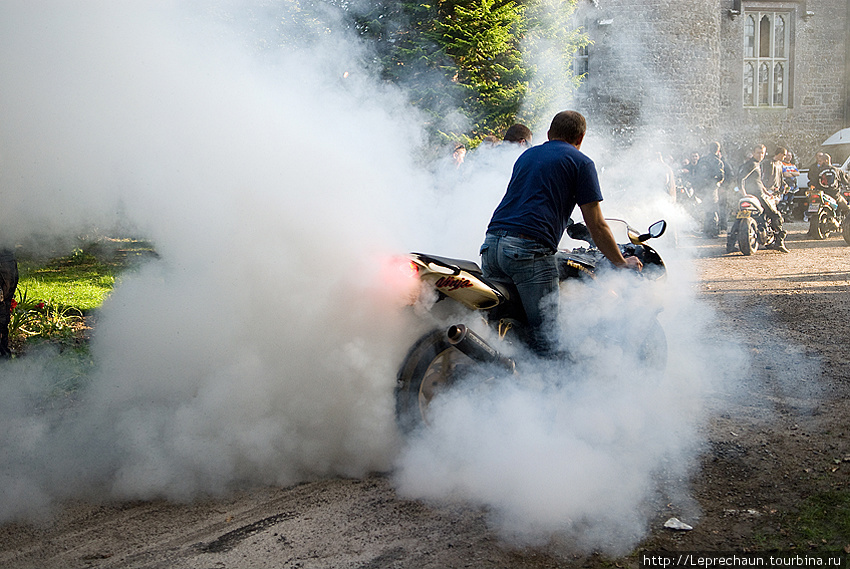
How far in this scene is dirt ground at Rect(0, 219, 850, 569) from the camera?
2.95 metres

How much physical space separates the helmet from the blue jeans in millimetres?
13464

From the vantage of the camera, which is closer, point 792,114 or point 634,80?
point 634,80

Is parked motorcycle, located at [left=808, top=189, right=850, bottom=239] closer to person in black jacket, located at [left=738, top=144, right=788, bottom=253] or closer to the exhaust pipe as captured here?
person in black jacket, located at [left=738, top=144, right=788, bottom=253]

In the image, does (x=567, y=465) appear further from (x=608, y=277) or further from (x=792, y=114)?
(x=792, y=114)

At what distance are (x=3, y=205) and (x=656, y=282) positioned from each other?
12.2 ft

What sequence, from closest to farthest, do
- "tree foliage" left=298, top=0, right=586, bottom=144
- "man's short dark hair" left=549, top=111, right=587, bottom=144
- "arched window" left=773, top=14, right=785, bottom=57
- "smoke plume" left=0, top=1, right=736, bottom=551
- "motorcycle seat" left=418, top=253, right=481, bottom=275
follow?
"smoke plume" left=0, top=1, right=736, bottom=551, "motorcycle seat" left=418, top=253, right=481, bottom=275, "man's short dark hair" left=549, top=111, right=587, bottom=144, "tree foliage" left=298, top=0, right=586, bottom=144, "arched window" left=773, top=14, right=785, bottom=57

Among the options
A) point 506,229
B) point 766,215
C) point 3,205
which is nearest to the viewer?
point 3,205

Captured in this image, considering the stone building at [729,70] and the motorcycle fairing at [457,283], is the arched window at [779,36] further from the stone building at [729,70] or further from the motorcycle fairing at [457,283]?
the motorcycle fairing at [457,283]

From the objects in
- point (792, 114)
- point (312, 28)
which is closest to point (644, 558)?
point (312, 28)

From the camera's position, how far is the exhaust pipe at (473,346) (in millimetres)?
3518

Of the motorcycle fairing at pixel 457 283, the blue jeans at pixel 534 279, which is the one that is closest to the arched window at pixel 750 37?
the blue jeans at pixel 534 279

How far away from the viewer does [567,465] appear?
11.4 ft

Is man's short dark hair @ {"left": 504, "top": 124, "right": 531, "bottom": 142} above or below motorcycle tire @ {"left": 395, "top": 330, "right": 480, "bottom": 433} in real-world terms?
above

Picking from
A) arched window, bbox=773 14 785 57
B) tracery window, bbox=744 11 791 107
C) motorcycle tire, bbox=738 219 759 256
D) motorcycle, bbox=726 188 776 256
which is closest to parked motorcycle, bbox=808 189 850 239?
motorcycle, bbox=726 188 776 256
